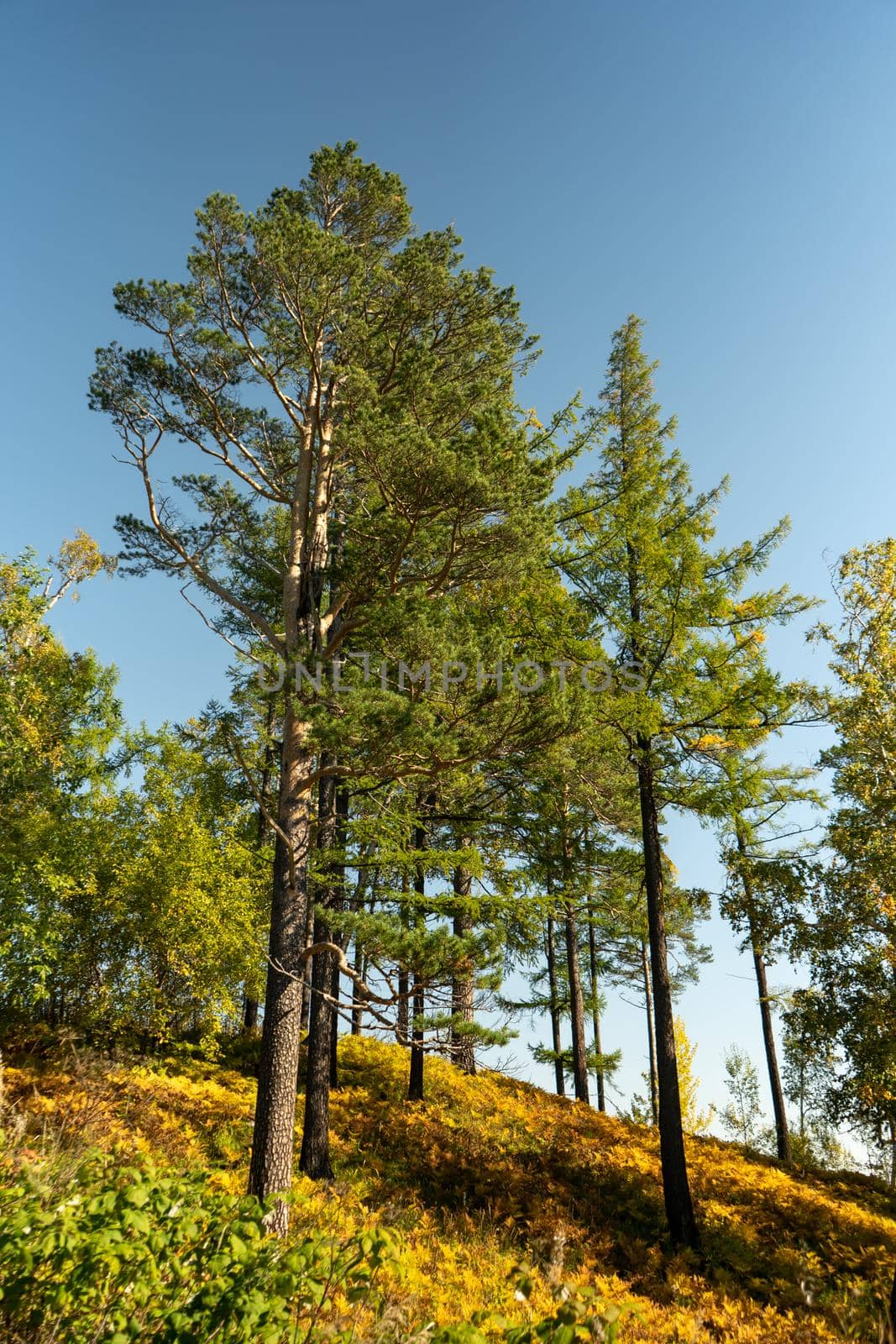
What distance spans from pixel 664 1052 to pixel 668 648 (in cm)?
579

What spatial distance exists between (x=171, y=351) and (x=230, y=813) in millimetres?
10670

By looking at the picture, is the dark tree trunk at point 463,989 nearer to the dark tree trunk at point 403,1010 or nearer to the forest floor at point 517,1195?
the dark tree trunk at point 403,1010

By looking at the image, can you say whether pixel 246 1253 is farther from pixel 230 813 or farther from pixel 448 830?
pixel 230 813

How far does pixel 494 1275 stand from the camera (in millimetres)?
6965

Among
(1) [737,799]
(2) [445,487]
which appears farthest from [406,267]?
(1) [737,799]

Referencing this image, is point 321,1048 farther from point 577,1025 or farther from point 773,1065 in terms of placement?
point 773,1065

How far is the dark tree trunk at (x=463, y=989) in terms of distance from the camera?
6.93 metres

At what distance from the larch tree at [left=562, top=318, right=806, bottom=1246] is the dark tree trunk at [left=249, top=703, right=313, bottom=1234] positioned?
454 cm

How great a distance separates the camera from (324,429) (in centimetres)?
993

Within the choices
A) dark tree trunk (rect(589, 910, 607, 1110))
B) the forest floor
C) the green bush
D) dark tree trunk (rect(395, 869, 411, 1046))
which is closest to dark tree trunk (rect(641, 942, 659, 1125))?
dark tree trunk (rect(589, 910, 607, 1110))

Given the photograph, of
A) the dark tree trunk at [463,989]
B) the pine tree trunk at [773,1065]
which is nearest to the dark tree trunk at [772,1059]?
the pine tree trunk at [773,1065]

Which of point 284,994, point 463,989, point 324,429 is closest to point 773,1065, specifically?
point 463,989

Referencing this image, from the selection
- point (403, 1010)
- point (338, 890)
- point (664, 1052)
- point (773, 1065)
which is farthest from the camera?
point (773, 1065)

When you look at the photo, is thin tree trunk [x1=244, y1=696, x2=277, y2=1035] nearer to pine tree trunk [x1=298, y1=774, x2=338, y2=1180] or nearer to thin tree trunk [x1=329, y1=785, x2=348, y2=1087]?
thin tree trunk [x1=329, y1=785, x2=348, y2=1087]
